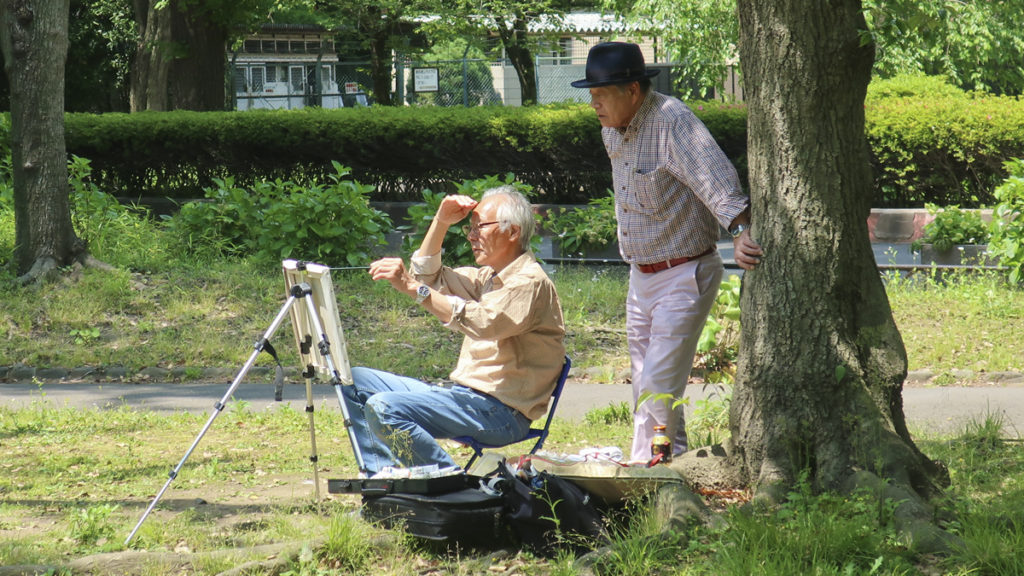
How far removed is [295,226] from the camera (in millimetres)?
10375

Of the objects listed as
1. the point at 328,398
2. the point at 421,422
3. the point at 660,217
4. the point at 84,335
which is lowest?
the point at 328,398

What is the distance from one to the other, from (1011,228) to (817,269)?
572 centimetres

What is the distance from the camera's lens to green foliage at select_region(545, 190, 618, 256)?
11.5m

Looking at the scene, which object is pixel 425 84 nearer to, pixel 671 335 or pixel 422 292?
pixel 671 335

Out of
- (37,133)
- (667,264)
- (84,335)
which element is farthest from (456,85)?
(667,264)

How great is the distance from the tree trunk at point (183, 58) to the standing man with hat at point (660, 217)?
14442 mm

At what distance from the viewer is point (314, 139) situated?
1502cm

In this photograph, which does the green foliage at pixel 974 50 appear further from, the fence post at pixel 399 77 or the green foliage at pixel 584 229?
the fence post at pixel 399 77

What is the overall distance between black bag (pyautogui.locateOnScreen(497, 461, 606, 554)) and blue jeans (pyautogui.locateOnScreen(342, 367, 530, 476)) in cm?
44

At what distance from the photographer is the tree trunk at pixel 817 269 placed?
417 cm

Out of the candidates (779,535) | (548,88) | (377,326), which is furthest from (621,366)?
(548,88)

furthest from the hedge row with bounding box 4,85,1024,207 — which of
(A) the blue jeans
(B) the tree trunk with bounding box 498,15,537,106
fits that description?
(A) the blue jeans

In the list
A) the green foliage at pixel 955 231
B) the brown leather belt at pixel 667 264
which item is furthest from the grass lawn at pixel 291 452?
the brown leather belt at pixel 667 264

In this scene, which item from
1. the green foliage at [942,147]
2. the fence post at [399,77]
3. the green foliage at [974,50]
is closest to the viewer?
the green foliage at [974,50]
